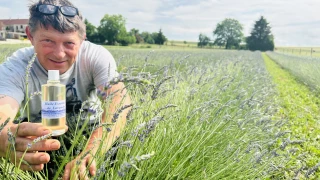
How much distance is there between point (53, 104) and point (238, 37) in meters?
106

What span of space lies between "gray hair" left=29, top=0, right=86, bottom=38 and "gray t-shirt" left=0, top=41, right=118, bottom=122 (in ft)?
1.07

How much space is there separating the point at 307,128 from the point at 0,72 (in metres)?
4.95

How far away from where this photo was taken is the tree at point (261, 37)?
85250 millimetres

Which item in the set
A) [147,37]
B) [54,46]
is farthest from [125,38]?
[54,46]

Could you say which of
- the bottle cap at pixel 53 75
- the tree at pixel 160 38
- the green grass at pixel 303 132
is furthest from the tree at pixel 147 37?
the bottle cap at pixel 53 75

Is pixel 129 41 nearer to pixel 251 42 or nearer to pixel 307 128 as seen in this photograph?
pixel 251 42

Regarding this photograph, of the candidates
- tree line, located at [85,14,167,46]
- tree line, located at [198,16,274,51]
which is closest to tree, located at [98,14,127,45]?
tree line, located at [85,14,167,46]

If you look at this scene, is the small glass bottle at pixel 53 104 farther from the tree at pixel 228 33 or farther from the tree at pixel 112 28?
the tree at pixel 228 33

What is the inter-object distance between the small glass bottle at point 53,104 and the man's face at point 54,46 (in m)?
0.65

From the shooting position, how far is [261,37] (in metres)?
88.6

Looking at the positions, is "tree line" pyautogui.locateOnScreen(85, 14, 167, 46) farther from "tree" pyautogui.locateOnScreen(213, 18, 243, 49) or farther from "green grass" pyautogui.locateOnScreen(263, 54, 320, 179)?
"green grass" pyautogui.locateOnScreen(263, 54, 320, 179)

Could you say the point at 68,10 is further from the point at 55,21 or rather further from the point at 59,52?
the point at 59,52

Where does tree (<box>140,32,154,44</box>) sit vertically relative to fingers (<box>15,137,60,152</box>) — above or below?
above

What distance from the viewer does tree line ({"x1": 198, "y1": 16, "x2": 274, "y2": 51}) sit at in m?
85.9
